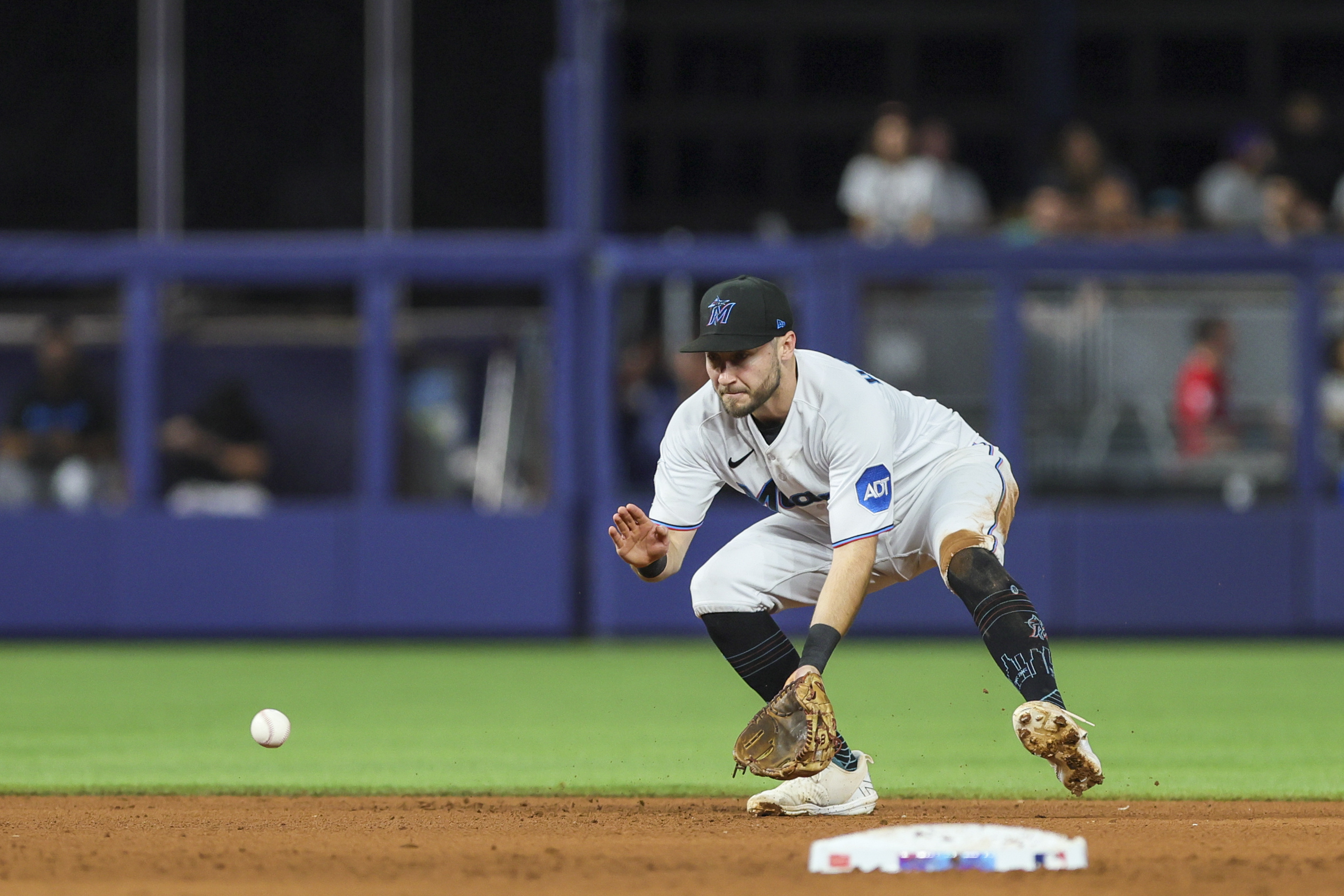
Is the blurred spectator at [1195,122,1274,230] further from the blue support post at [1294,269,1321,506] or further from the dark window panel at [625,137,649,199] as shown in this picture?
the dark window panel at [625,137,649,199]

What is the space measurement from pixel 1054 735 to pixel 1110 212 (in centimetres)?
924

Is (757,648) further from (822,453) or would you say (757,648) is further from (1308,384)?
(1308,384)

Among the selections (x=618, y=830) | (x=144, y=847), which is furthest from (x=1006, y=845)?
(x=144, y=847)

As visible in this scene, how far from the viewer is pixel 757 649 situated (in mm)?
6172

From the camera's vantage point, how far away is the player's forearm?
5.70m

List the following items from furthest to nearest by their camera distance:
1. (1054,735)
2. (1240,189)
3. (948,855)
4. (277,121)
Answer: (277,121), (1240,189), (1054,735), (948,855)

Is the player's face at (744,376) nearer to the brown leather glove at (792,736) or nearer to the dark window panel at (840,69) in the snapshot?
the brown leather glove at (792,736)

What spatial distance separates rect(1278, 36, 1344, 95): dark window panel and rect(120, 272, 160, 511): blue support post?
31.9ft

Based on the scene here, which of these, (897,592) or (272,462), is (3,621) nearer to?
(272,462)

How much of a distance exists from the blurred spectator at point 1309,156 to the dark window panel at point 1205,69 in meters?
1.70

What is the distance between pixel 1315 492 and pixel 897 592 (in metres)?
3.07

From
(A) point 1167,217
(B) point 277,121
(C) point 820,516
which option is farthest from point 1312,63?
(C) point 820,516

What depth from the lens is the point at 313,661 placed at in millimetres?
12891

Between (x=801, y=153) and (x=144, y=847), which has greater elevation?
(x=801, y=153)
